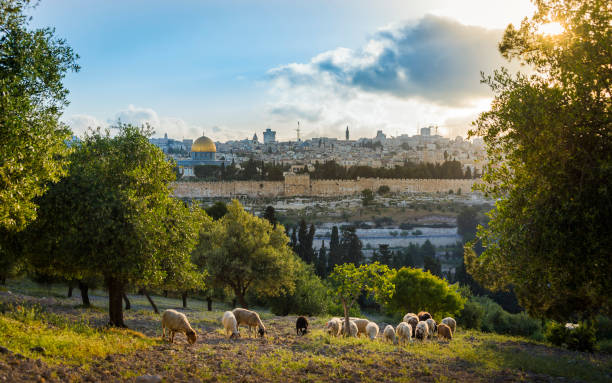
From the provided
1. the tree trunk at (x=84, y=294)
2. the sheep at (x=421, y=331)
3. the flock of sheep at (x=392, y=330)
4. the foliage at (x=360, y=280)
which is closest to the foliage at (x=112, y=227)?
the foliage at (x=360, y=280)

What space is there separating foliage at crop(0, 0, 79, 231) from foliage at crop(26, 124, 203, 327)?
9.06 feet

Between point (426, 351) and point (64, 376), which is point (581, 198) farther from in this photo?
point (64, 376)

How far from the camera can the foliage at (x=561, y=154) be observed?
27.7 feet

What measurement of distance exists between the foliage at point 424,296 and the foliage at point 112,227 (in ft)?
69.2

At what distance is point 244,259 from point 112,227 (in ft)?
51.3

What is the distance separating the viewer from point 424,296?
3262 cm

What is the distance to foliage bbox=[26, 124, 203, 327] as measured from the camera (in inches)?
530

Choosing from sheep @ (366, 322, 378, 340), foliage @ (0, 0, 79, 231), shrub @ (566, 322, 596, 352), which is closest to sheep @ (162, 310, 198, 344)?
foliage @ (0, 0, 79, 231)

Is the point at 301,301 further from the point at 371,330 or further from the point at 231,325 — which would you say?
the point at 231,325

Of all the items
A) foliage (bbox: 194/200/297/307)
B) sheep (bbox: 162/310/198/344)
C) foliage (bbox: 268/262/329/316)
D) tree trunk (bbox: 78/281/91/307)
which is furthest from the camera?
foliage (bbox: 268/262/329/316)

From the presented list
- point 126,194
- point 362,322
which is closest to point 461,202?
point 362,322

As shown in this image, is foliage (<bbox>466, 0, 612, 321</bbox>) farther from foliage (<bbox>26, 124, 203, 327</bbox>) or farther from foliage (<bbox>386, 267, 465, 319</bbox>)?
foliage (<bbox>386, 267, 465, 319</bbox>)

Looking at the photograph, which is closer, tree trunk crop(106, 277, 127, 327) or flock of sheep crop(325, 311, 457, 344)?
tree trunk crop(106, 277, 127, 327)

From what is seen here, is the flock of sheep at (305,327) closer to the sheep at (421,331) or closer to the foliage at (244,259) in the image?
the sheep at (421,331)
